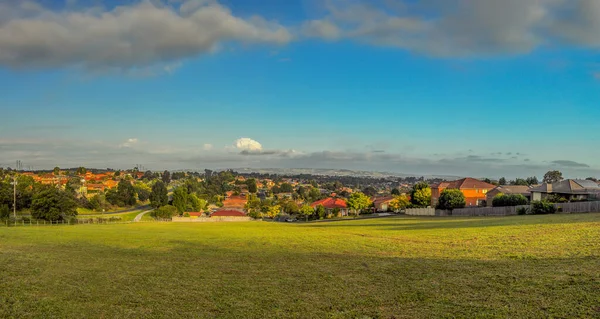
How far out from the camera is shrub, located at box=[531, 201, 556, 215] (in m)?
42.2

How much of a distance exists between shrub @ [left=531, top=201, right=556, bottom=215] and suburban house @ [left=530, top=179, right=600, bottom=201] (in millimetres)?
12802

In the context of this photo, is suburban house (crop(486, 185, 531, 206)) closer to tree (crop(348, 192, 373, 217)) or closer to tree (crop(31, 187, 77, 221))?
tree (crop(348, 192, 373, 217))

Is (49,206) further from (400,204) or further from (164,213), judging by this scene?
(400,204)

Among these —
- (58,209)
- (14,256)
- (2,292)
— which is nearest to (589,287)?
(2,292)

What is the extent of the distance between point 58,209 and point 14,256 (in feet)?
164

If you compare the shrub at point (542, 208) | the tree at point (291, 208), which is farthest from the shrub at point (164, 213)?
the shrub at point (542, 208)

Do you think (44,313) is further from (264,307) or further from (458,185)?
(458,185)

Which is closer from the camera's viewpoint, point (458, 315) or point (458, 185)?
point (458, 315)

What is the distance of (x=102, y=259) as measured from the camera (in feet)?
54.9

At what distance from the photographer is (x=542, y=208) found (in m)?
42.9

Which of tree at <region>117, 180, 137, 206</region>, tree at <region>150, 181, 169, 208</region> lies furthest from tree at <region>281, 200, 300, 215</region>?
tree at <region>117, 180, 137, 206</region>

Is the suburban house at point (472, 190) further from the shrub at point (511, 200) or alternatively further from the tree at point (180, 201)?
the tree at point (180, 201)

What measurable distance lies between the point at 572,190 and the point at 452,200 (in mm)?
16692

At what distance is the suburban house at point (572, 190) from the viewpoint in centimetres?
5460
